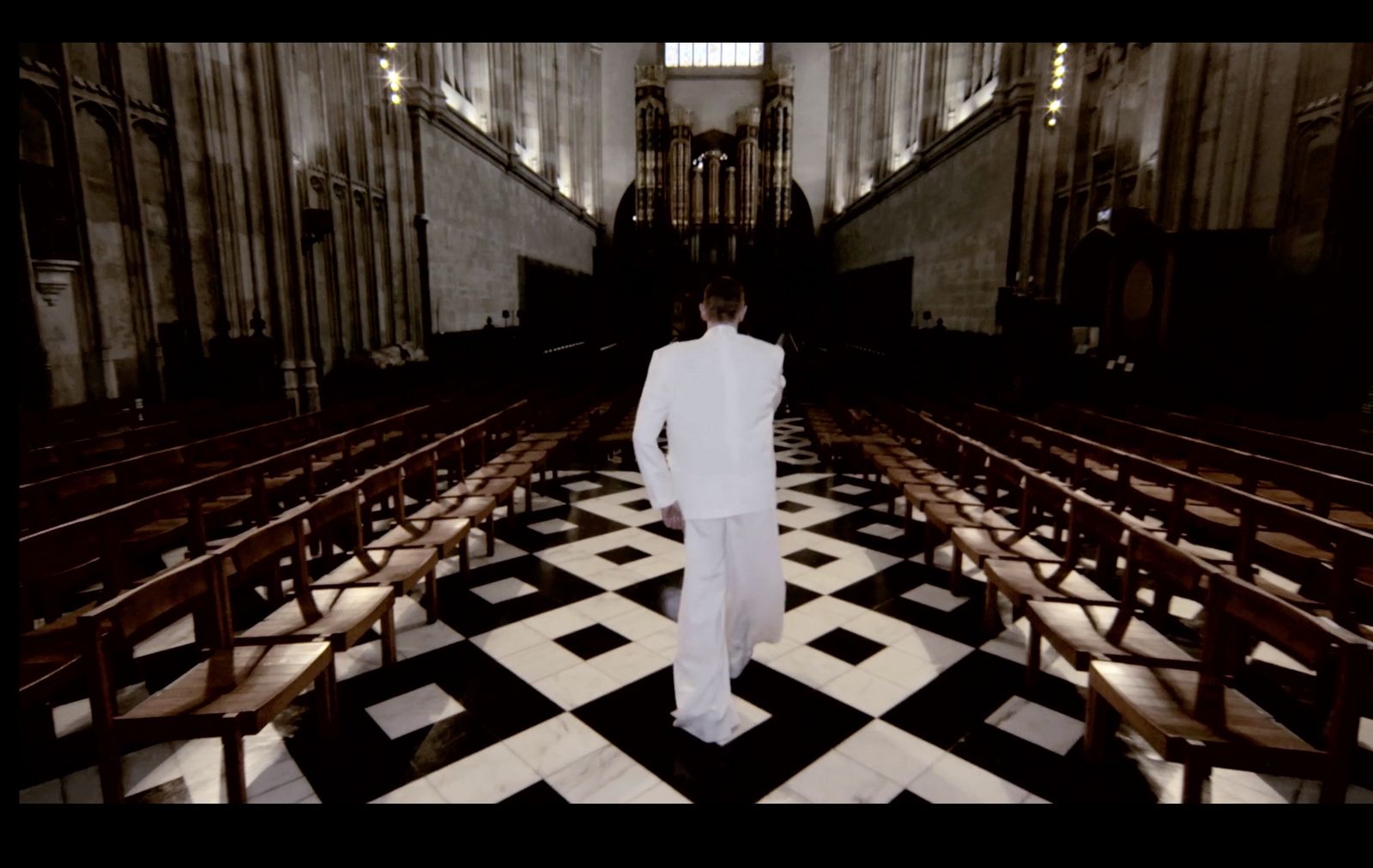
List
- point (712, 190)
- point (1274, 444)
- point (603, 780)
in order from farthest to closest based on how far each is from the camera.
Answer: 1. point (712, 190)
2. point (1274, 444)
3. point (603, 780)

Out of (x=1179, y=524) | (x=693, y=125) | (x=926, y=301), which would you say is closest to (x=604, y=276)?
(x=693, y=125)

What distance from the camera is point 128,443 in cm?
485

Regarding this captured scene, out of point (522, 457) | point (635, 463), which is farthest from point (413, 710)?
point (635, 463)

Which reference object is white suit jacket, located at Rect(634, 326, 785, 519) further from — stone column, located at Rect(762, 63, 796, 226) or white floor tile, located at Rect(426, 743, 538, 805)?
stone column, located at Rect(762, 63, 796, 226)

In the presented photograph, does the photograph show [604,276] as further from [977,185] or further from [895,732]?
[895,732]

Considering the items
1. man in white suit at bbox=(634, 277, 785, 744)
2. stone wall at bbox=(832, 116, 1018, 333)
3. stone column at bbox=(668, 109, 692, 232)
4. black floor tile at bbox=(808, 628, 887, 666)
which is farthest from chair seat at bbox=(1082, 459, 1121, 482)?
stone column at bbox=(668, 109, 692, 232)

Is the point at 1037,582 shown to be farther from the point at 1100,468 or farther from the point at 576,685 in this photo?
the point at 1100,468

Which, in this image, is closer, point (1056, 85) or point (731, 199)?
point (1056, 85)

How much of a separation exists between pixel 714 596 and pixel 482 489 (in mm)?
2718

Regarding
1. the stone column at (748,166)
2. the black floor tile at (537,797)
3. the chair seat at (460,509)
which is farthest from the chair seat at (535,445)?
the stone column at (748,166)

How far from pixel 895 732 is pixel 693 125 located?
23.3 metres

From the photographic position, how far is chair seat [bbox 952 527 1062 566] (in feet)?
10.8

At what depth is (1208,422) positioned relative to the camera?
17.8 ft
